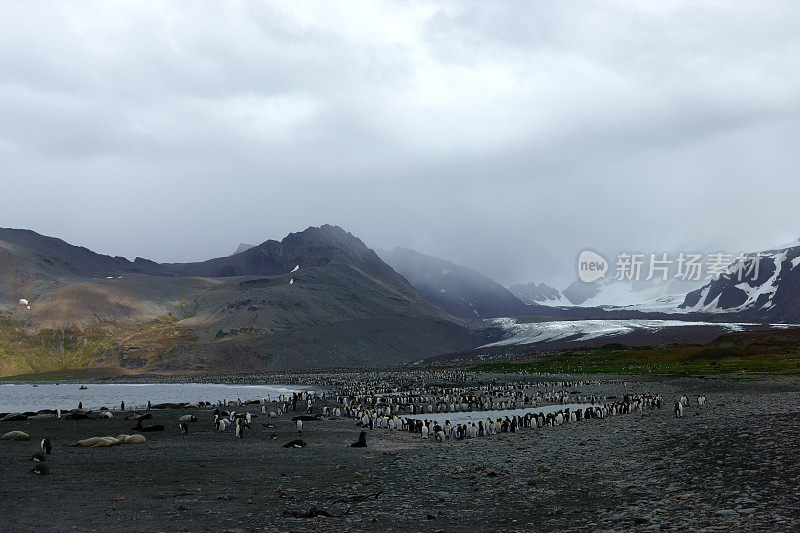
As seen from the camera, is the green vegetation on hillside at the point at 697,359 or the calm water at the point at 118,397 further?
the green vegetation on hillside at the point at 697,359

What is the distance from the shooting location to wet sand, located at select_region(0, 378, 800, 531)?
13117mm

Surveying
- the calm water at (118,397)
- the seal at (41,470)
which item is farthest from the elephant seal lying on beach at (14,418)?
the seal at (41,470)

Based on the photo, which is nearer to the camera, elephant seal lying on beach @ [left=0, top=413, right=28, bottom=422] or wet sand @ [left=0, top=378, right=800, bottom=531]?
wet sand @ [left=0, top=378, right=800, bottom=531]

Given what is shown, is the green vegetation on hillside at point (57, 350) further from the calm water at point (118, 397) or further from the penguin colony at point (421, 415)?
the penguin colony at point (421, 415)

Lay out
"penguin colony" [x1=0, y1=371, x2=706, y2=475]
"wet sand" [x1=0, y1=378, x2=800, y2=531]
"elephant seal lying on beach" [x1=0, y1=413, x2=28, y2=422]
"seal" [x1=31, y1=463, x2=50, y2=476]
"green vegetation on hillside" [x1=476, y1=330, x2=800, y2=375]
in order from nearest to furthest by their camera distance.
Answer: "wet sand" [x1=0, y1=378, x2=800, y2=531], "seal" [x1=31, y1=463, x2=50, y2=476], "penguin colony" [x1=0, y1=371, x2=706, y2=475], "elephant seal lying on beach" [x1=0, y1=413, x2=28, y2=422], "green vegetation on hillside" [x1=476, y1=330, x2=800, y2=375]

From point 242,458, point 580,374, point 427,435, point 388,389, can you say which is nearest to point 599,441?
point 427,435

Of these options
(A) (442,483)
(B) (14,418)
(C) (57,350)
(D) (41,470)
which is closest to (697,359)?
(B) (14,418)

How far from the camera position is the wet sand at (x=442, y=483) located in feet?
43.0

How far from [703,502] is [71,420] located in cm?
4130

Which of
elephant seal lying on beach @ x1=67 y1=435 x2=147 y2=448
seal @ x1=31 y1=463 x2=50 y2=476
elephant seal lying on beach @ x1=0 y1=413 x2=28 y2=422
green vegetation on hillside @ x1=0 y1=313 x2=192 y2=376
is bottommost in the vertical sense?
green vegetation on hillside @ x1=0 y1=313 x2=192 y2=376

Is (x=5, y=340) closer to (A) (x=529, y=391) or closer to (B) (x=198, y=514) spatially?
(A) (x=529, y=391)

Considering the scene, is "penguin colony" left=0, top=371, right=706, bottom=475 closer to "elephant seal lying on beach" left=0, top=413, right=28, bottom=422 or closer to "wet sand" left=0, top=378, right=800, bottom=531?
"elephant seal lying on beach" left=0, top=413, right=28, bottom=422

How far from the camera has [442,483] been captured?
1816 cm

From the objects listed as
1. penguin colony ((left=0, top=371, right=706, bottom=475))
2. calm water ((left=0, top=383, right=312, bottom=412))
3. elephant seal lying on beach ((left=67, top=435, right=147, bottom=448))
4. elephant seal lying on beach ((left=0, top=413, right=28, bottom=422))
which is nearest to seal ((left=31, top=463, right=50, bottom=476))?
penguin colony ((left=0, top=371, right=706, bottom=475))
